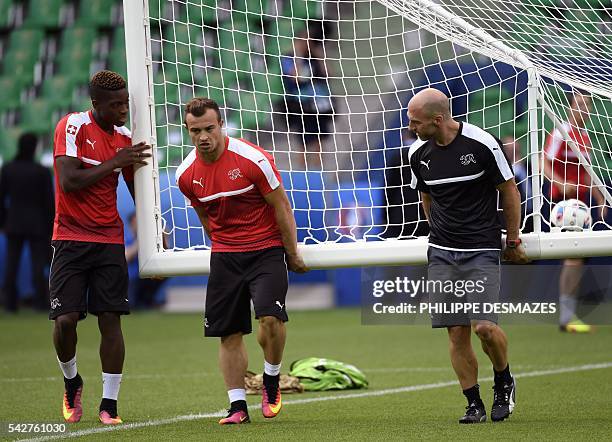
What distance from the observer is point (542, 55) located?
848cm

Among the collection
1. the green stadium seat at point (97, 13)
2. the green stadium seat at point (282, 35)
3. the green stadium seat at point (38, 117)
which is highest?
the green stadium seat at point (97, 13)

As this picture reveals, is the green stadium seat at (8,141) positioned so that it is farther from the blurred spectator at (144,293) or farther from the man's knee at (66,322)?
the man's knee at (66,322)

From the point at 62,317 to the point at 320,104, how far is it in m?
2.89

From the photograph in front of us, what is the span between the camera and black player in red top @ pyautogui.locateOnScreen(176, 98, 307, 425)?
6.84m

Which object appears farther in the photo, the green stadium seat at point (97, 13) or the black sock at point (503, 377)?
the green stadium seat at point (97, 13)

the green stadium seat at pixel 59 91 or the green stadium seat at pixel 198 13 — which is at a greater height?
the green stadium seat at pixel 59 91

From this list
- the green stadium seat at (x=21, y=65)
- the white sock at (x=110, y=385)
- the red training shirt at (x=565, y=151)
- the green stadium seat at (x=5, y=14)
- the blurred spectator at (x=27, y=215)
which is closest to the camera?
the white sock at (x=110, y=385)

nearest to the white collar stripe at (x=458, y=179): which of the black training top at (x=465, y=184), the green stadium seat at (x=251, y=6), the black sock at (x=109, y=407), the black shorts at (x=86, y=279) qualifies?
the black training top at (x=465, y=184)

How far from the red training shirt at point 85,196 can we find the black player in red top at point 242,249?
461 mm

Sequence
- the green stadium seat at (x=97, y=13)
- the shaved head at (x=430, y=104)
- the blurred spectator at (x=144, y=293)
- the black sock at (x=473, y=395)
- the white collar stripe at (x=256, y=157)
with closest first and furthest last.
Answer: the shaved head at (x=430, y=104) < the black sock at (x=473, y=395) < the white collar stripe at (x=256, y=157) < the blurred spectator at (x=144, y=293) < the green stadium seat at (x=97, y=13)

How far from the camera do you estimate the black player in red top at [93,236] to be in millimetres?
6875

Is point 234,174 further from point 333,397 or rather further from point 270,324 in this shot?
point 333,397

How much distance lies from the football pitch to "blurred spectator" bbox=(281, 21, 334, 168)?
1800 millimetres

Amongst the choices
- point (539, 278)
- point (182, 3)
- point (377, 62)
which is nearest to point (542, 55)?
point (377, 62)
